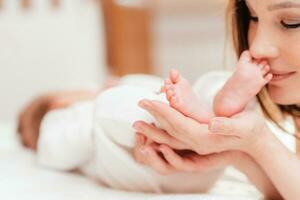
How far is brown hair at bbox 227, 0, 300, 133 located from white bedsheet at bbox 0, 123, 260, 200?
0.47 ft

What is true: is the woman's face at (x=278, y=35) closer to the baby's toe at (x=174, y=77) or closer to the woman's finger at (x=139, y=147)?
the baby's toe at (x=174, y=77)

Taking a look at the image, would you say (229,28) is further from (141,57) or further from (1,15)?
(141,57)

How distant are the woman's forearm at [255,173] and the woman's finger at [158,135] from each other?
0.09 metres

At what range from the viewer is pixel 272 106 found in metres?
1.08

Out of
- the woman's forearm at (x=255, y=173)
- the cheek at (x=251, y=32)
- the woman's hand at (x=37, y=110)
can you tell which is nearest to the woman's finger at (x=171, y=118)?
the woman's forearm at (x=255, y=173)

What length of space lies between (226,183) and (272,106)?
0.19 m

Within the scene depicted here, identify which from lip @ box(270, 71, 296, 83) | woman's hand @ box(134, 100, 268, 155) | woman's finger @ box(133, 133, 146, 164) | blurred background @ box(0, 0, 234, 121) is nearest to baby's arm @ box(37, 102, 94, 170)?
woman's finger @ box(133, 133, 146, 164)

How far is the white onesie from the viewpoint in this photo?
3.49 ft

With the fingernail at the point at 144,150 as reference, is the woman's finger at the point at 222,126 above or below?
above

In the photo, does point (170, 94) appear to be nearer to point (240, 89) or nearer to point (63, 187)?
point (240, 89)

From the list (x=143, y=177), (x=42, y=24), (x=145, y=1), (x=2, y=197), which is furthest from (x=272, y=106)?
(x=145, y=1)

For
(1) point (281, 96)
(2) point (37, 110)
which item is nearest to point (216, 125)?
(1) point (281, 96)

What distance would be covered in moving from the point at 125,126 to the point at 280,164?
268 millimetres

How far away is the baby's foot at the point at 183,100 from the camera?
3.02 ft
